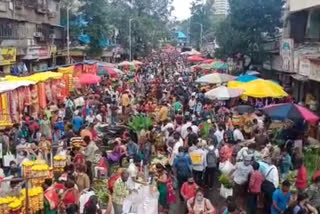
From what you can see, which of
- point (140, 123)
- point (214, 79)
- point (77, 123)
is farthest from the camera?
point (214, 79)

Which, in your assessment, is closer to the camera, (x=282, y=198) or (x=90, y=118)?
(x=282, y=198)

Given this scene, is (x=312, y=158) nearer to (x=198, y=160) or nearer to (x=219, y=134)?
(x=219, y=134)

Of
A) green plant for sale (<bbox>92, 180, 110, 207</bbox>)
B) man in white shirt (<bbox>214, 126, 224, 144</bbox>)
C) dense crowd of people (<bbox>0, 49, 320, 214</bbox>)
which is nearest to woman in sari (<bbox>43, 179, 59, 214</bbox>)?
dense crowd of people (<bbox>0, 49, 320, 214</bbox>)

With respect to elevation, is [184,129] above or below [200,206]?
above

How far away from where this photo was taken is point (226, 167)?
12375 mm

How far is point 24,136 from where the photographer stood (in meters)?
15.6

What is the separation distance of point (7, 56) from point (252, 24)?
1395 cm

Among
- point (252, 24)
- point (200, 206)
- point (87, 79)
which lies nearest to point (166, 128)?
point (200, 206)

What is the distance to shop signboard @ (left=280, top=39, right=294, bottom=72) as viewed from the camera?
23753 millimetres

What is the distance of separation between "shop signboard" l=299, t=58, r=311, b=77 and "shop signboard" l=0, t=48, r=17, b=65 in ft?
51.4

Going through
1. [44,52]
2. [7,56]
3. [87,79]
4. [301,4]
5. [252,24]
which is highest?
[301,4]

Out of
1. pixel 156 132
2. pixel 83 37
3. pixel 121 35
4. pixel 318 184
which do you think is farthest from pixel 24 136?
pixel 121 35

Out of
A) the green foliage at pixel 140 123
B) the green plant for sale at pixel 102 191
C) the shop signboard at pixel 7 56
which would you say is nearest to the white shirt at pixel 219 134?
the green foliage at pixel 140 123

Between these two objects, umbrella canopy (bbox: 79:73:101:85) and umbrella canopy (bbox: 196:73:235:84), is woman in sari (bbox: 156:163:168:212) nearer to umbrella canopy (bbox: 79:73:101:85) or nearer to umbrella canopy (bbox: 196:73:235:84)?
umbrella canopy (bbox: 196:73:235:84)
